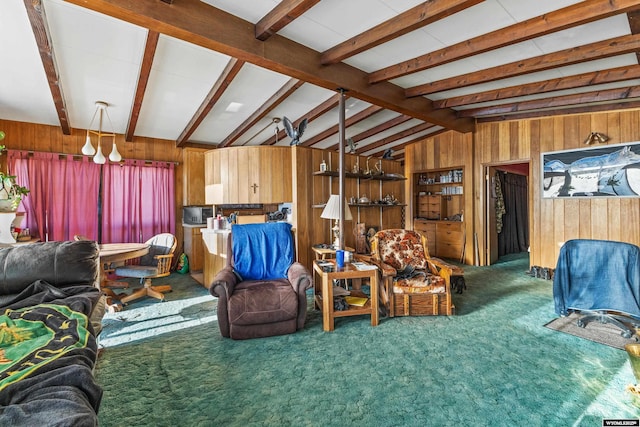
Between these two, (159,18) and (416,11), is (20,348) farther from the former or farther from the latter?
(416,11)

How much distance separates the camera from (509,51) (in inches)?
118

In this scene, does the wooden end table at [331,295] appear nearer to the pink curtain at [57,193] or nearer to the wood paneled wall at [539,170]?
the wood paneled wall at [539,170]

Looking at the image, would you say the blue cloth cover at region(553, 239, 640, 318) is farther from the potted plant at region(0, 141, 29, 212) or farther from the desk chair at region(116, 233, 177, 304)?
the potted plant at region(0, 141, 29, 212)

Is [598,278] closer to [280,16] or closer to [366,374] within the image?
[366,374]

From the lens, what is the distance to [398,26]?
246cm

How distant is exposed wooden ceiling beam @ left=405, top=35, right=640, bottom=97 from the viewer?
2671mm

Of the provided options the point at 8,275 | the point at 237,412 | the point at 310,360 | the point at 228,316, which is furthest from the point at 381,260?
the point at 8,275

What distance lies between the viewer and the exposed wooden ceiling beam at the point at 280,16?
2.15 metres

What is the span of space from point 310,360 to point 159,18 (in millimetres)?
2790

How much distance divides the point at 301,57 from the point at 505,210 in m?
5.82

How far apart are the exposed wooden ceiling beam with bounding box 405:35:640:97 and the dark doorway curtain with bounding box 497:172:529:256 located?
11.9 ft

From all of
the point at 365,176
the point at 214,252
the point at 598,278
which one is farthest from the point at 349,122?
the point at 598,278

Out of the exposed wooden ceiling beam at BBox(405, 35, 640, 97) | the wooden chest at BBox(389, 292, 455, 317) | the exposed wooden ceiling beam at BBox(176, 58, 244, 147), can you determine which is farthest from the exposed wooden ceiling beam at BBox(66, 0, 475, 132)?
the wooden chest at BBox(389, 292, 455, 317)

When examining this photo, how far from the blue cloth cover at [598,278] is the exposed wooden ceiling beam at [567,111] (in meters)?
Result: 2.81
